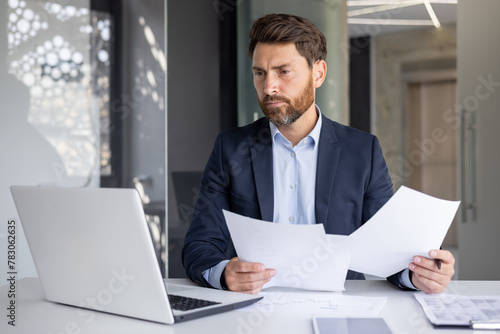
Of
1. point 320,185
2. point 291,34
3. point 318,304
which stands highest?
point 291,34

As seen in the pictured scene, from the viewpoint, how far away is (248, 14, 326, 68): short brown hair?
6.11 ft

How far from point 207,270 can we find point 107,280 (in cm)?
40

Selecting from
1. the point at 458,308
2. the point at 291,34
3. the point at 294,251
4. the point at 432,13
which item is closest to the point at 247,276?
the point at 294,251

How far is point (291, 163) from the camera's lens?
191 cm

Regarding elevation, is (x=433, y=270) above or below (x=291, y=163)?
below

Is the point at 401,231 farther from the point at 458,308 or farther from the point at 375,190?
the point at 375,190

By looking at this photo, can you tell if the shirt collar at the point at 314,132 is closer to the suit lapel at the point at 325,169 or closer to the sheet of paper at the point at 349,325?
the suit lapel at the point at 325,169

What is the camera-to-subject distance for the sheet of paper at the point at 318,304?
1.28 metres

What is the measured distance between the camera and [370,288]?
1.56 m

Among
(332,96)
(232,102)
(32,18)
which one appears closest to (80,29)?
(32,18)

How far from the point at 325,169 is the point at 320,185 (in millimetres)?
55

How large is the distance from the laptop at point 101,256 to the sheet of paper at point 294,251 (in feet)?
0.34

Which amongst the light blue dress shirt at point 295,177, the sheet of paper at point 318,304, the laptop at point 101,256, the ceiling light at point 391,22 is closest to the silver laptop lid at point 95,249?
the laptop at point 101,256

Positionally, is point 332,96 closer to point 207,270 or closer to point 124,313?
point 207,270
